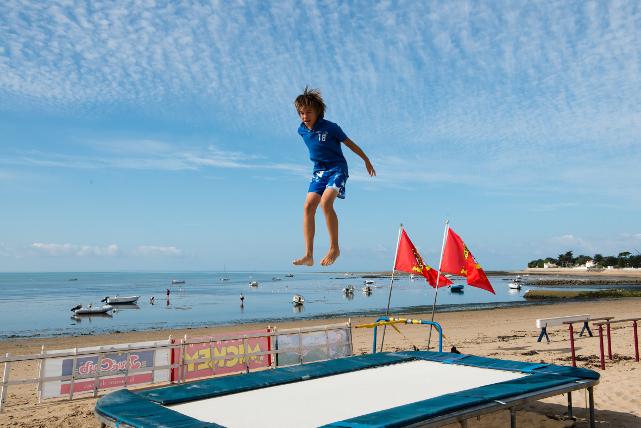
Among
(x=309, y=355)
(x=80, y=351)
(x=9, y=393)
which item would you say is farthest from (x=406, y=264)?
(x=9, y=393)

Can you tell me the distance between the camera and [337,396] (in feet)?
23.3

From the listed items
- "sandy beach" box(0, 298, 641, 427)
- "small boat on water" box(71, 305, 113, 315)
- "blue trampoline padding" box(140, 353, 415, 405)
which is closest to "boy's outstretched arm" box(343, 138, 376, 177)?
"blue trampoline padding" box(140, 353, 415, 405)

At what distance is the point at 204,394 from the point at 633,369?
37.4 feet

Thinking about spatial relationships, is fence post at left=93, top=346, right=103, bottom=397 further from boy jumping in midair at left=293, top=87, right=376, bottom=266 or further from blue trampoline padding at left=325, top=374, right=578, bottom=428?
boy jumping in midair at left=293, top=87, right=376, bottom=266

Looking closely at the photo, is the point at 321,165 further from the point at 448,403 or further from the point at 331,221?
the point at 448,403

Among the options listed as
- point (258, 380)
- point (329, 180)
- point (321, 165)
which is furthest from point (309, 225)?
point (258, 380)

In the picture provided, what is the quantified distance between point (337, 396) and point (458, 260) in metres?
6.68

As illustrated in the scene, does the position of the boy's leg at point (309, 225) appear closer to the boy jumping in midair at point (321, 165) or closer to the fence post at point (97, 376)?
the boy jumping in midair at point (321, 165)

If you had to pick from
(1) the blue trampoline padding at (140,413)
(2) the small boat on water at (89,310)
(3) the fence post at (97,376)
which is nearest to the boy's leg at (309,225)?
(1) the blue trampoline padding at (140,413)

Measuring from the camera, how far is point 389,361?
385 inches

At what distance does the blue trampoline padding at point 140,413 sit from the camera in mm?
5383

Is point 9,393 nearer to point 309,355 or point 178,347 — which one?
point 178,347

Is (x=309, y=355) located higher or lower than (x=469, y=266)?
lower

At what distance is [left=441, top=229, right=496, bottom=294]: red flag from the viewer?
1264 centimetres
